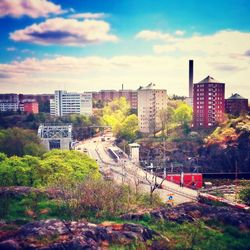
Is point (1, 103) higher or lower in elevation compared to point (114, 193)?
higher

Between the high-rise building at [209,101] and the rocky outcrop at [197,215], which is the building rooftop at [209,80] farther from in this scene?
the rocky outcrop at [197,215]

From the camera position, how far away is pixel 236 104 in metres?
22.5

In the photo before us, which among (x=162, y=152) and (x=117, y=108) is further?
(x=117, y=108)

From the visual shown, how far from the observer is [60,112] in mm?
30547

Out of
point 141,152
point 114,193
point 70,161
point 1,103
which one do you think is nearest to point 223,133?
point 141,152

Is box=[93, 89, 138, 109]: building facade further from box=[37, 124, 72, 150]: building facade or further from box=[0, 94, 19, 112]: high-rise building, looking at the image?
box=[37, 124, 72, 150]: building facade

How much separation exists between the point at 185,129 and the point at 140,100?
4609 millimetres

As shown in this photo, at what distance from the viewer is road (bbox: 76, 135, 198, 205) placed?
12.2 metres

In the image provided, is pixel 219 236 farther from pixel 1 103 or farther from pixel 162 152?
pixel 1 103

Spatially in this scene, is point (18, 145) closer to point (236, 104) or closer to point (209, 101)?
point (209, 101)

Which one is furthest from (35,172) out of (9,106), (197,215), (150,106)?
(9,106)

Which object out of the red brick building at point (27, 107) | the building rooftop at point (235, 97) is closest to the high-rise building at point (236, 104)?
the building rooftop at point (235, 97)

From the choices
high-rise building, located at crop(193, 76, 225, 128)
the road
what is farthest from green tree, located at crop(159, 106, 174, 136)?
the road

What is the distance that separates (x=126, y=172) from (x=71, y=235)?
8937 mm
